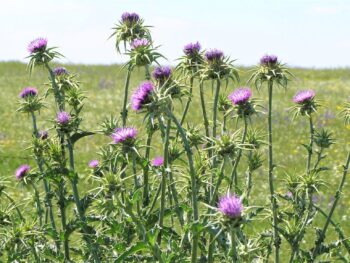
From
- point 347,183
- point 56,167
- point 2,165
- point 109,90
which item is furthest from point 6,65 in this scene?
point 56,167

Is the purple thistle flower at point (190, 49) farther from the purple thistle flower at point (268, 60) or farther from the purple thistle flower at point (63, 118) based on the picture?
the purple thistle flower at point (63, 118)

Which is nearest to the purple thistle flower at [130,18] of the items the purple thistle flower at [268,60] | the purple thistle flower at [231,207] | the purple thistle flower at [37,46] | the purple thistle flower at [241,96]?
the purple thistle flower at [37,46]

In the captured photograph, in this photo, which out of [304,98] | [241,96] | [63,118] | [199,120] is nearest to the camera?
[241,96]

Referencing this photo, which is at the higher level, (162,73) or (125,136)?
(162,73)

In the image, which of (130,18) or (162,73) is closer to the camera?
(162,73)

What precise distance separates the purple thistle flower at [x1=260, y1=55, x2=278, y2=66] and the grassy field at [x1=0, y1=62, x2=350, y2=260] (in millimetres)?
2946

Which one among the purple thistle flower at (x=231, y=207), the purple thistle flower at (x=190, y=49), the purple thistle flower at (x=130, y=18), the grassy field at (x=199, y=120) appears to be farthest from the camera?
the grassy field at (x=199, y=120)

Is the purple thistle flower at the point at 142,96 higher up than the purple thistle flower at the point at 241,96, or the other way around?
the purple thistle flower at the point at 142,96

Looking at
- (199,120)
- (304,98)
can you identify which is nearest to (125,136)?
(304,98)

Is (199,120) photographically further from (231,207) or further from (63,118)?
(231,207)

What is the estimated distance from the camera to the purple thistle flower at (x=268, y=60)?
4622 mm

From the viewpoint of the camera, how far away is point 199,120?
64.1 feet

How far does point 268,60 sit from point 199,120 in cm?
1491

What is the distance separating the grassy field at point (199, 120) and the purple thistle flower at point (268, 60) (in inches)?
116
